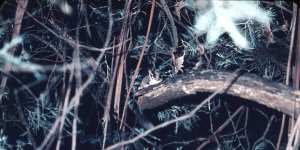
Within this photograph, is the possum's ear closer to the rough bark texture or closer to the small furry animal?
the small furry animal

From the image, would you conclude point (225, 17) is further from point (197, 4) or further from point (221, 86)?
point (221, 86)

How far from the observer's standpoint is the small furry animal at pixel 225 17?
1.28 meters

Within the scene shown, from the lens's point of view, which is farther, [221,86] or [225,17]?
[225,17]

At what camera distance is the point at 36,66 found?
1.32 m

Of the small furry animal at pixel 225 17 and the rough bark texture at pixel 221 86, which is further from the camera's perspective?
the small furry animal at pixel 225 17

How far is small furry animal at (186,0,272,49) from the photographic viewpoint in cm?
128

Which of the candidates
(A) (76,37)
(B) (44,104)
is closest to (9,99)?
(B) (44,104)

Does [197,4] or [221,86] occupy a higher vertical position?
[197,4]

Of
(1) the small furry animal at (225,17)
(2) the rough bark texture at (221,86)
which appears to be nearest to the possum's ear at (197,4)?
Result: (1) the small furry animal at (225,17)

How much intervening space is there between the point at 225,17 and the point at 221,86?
307 mm

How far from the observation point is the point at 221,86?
1.14 metres

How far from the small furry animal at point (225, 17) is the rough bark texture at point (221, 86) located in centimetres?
25

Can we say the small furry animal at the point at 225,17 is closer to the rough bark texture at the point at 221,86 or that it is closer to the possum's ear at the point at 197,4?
the possum's ear at the point at 197,4

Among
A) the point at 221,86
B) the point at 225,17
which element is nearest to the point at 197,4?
the point at 225,17
